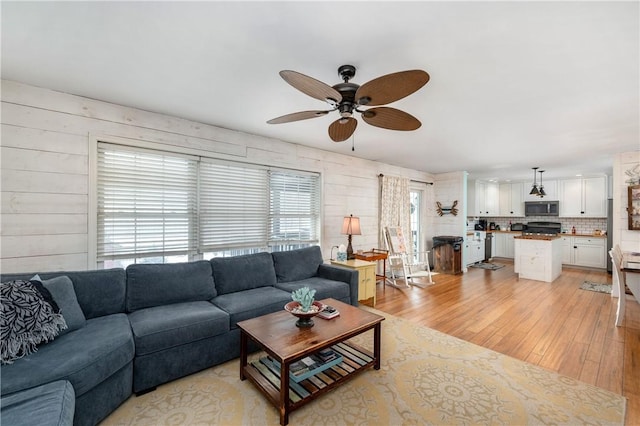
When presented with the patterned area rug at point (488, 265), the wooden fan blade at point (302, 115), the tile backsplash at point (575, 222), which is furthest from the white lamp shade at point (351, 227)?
the tile backsplash at point (575, 222)

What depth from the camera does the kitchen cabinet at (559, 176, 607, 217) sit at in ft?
21.7

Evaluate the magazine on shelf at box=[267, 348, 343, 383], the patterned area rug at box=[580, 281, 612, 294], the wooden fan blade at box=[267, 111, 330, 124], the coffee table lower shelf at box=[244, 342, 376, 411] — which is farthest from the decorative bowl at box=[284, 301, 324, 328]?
the patterned area rug at box=[580, 281, 612, 294]

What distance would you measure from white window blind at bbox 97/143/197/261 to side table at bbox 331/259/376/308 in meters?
2.19

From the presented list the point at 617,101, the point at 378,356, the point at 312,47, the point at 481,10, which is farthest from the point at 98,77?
the point at 617,101

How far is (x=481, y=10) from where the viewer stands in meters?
1.42

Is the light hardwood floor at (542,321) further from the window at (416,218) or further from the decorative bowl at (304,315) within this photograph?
the decorative bowl at (304,315)

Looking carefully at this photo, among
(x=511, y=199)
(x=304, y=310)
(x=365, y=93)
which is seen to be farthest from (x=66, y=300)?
(x=511, y=199)

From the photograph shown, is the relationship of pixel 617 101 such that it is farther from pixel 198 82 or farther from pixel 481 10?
pixel 198 82

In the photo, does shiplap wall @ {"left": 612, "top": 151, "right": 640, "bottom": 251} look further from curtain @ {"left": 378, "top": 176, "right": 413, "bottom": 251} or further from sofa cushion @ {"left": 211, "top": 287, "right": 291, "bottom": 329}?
sofa cushion @ {"left": 211, "top": 287, "right": 291, "bottom": 329}

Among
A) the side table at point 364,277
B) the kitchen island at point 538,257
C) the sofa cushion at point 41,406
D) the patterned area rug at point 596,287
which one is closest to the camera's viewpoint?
the sofa cushion at point 41,406

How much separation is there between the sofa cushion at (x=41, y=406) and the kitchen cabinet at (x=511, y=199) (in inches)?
387

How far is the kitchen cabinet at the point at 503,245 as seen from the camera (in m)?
7.93

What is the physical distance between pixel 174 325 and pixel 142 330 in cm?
22

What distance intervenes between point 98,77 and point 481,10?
111 inches
